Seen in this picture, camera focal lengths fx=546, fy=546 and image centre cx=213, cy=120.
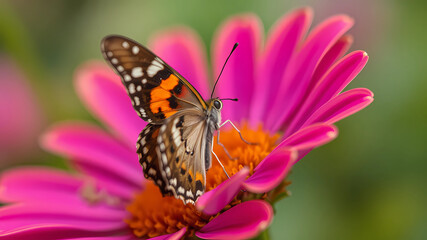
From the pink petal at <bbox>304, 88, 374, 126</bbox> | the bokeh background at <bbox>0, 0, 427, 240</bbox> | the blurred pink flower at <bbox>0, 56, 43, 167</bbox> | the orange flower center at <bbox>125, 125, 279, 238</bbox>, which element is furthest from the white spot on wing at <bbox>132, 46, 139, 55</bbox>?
the blurred pink flower at <bbox>0, 56, 43, 167</bbox>

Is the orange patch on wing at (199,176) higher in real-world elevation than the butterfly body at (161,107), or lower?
lower

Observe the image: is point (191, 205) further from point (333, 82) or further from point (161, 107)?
point (333, 82)

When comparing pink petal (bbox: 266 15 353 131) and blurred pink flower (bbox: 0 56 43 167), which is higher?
blurred pink flower (bbox: 0 56 43 167)

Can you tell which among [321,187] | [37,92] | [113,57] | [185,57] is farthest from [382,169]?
[37,92]

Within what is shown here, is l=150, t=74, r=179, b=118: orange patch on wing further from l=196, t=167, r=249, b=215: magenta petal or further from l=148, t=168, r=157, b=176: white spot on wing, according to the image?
l=196, t=167, r=249, b=215: magenta petal

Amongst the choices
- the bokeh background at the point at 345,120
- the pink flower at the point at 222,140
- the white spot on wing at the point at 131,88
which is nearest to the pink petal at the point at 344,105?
the pink flower at the point at 222,140

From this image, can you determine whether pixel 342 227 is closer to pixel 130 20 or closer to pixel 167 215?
pixel 167 215

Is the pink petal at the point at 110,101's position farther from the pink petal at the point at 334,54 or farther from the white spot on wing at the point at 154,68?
the pink petal at the point at 334,54
